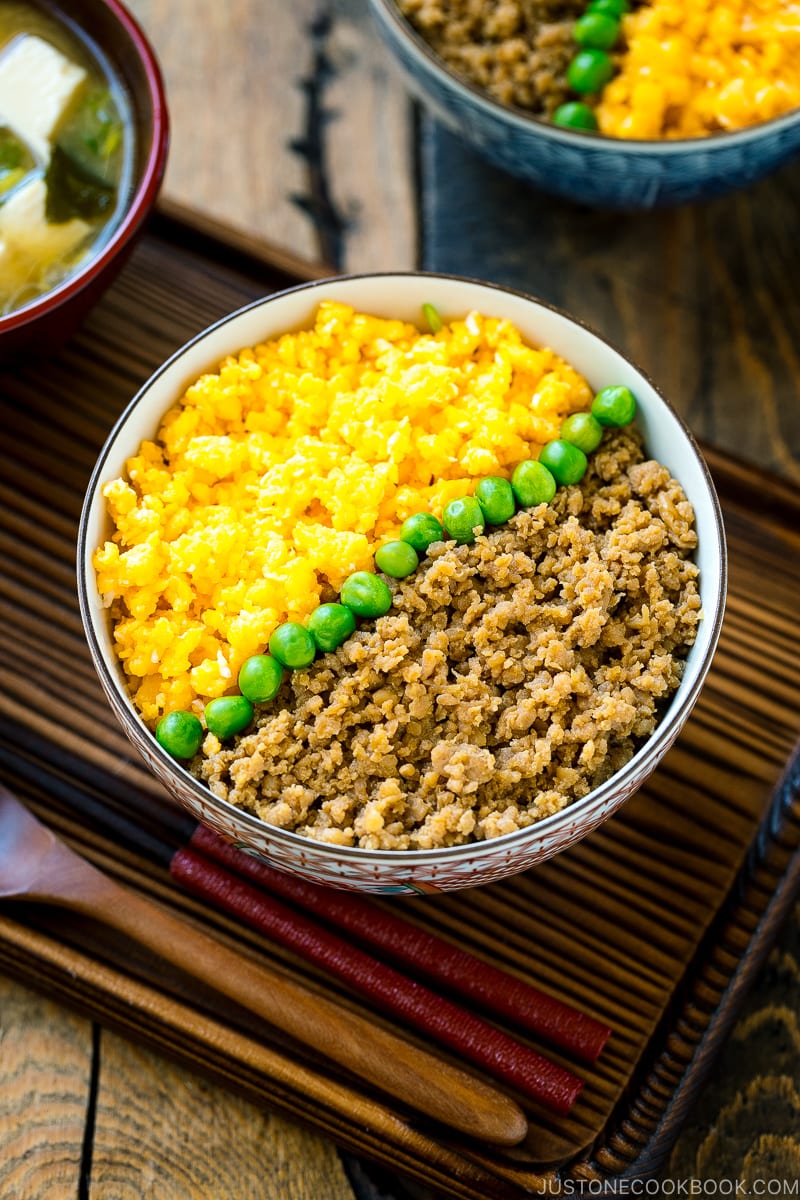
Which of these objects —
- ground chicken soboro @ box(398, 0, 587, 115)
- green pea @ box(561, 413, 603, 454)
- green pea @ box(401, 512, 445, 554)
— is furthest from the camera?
ground chicken soboro @ box(398, 0, 587, 115)

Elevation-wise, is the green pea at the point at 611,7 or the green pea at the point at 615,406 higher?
the green pea at the point at 611,7

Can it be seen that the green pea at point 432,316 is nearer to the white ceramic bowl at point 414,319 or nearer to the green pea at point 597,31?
the white ceramic bowl at point 414,319

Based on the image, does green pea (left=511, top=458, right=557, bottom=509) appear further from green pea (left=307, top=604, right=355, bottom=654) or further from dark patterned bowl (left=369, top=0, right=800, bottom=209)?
dark patterned bowl (left=369, top=0, right=800, bottom=209)

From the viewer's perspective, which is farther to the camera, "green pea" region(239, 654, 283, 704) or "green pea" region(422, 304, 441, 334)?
"green pea" region(422, 304, 441, 334)

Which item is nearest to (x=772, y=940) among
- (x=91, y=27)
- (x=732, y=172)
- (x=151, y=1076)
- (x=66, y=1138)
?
(x=151, y=1076)

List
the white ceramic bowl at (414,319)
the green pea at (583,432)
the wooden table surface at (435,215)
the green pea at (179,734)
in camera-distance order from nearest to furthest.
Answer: the white ceramic bowl at (414,319), the green pea at (179,734), the green pea at (583,432), the wooden table surface at (435,215)

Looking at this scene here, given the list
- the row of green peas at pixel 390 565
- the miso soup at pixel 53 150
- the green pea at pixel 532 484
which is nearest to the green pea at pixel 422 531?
the row of green peas at pixel 390 565

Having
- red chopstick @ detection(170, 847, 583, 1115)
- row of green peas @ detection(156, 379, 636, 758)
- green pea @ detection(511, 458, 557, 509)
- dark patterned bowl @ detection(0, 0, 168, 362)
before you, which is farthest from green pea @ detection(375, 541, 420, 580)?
dark patterned bowl @ detection(0, 0, 168, 362)

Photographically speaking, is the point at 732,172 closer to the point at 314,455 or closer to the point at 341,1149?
the point at 314,455
